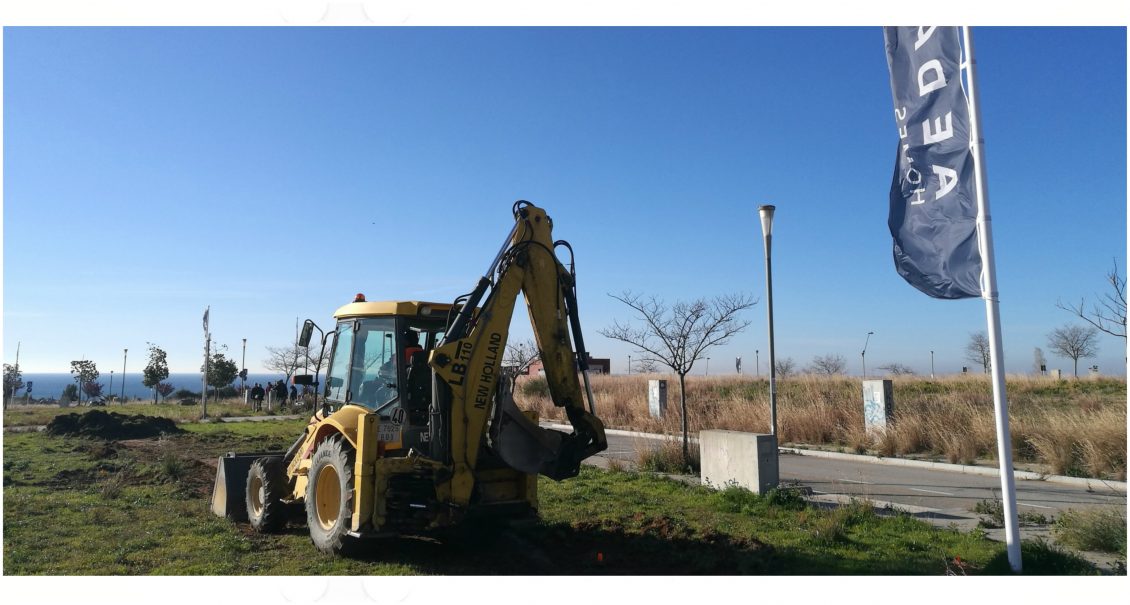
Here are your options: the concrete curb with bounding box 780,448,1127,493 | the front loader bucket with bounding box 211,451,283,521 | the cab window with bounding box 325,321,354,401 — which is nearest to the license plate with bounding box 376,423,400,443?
the cab window with bounding box 325,321,354,401

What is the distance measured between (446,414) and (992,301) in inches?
193

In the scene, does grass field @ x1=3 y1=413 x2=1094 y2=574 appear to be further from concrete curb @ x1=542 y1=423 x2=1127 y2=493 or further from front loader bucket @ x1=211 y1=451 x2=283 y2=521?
concrete curb @ x1=542 y1=423 x2=1127 y2=493

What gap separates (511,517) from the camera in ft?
24.6

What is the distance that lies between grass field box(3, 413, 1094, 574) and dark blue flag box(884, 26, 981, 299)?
2663 millimetres

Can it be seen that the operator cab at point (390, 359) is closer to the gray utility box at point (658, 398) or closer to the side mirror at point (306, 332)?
the side mirror at point (306, 332)

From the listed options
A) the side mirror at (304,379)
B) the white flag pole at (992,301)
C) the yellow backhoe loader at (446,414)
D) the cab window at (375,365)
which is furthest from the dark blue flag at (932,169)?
the side mirror at (304,379)

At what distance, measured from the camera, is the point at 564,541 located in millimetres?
8352

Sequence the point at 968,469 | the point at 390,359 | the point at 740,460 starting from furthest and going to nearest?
1. the point at 968,469
2. the point at 740,460
3. the point at 390,359

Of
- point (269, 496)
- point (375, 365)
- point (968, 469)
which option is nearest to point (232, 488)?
point (269, 496)

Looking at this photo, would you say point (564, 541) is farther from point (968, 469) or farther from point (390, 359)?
point (968, 469)

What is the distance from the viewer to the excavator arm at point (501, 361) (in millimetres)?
6957

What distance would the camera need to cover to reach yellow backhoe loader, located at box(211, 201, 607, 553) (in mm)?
6930

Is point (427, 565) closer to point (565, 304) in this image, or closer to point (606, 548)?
point (606, 548)

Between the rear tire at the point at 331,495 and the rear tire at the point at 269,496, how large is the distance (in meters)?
1.16
